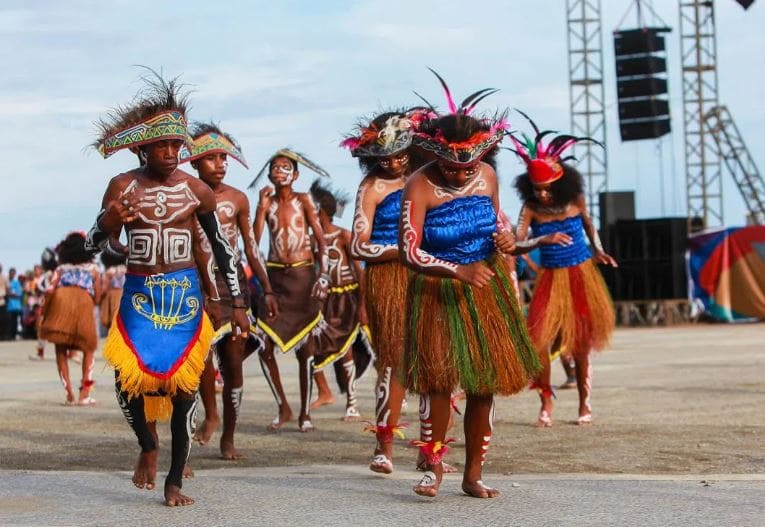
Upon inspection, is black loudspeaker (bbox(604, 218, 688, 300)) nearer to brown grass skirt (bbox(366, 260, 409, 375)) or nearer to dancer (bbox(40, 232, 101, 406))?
dancer (bbox(40, 232, 101, 406))

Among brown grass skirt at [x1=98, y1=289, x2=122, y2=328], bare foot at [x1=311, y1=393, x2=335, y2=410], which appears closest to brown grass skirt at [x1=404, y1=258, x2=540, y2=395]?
bare foot at [x1=311, y1=393, x2=335, y2=410]

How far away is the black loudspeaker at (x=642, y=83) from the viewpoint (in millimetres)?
38250

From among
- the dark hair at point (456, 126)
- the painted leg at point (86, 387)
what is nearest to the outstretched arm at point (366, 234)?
the dark hair at point (456, 126)

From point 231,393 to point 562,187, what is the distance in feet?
11.8

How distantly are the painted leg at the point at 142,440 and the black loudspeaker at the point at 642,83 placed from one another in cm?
3222

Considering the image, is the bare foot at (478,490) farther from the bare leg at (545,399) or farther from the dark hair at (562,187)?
the dark hair at (562,187)

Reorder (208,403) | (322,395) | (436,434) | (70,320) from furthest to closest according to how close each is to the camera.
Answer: (70,320), (322,395), (208,403), (436,434)

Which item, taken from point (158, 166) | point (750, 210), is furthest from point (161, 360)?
point (750, 210)

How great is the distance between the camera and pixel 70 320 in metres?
15.3

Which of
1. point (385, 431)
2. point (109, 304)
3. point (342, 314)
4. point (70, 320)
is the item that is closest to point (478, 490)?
point (385, 431)

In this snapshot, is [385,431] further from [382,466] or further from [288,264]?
[288,264]

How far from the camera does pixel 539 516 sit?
6.59 m

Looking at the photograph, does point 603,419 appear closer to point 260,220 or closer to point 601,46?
point 260,220

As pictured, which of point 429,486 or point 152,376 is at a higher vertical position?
point 152,376
